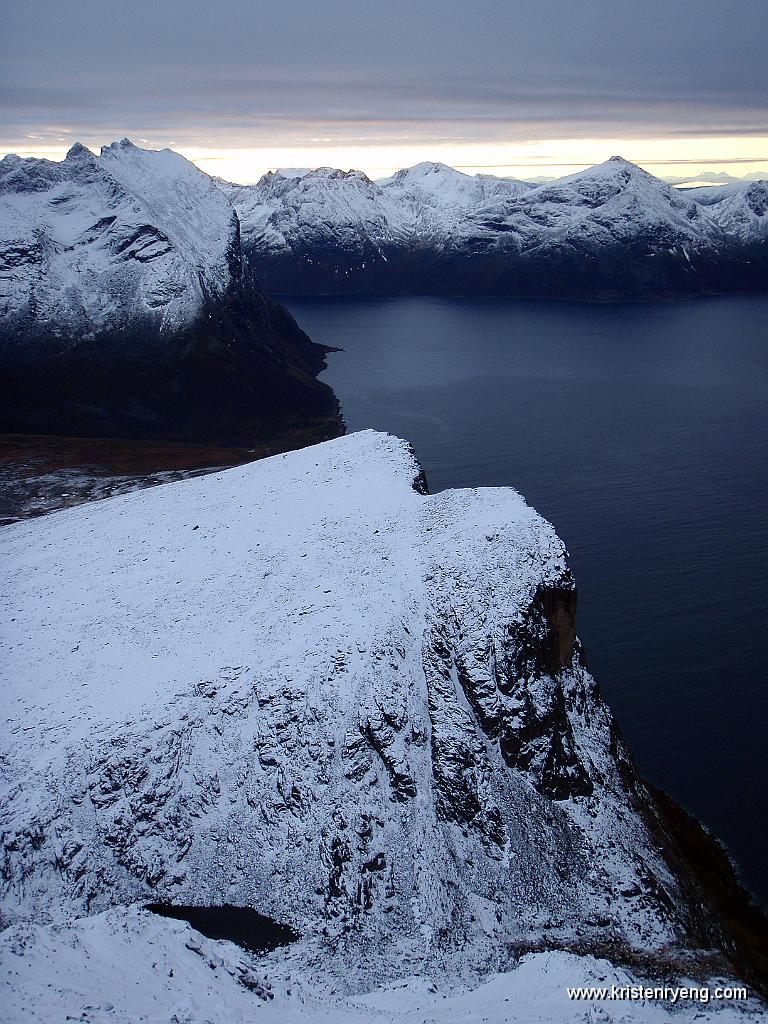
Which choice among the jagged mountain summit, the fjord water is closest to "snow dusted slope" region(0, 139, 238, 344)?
the jagged mountain summit

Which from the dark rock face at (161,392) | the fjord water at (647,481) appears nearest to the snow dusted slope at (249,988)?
the fjord water at (647,481)

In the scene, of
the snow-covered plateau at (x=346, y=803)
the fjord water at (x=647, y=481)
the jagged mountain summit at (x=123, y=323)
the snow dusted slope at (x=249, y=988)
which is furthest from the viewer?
the jagged mountain summit at (x=123, y=323)

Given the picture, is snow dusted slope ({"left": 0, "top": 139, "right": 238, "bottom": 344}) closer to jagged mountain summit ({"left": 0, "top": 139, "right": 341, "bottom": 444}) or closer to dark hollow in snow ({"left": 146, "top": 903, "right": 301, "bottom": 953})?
jagged mountain summit ({"left": 0, "top": 139, "right": 341, "bottom": 444})

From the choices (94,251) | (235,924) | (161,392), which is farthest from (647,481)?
(94,251)

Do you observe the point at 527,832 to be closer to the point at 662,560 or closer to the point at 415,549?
the point at 415,549

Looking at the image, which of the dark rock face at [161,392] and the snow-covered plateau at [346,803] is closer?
the snow-covered plateau at [346,803]

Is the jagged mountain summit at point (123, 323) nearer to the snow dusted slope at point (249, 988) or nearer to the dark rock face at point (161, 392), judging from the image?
the dark rock face at point (161, 392)

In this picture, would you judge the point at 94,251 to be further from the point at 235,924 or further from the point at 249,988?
the point at 249,988
